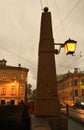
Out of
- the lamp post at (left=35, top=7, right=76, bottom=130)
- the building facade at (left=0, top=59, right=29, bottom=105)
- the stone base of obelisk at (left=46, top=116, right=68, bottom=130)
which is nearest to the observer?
the stone base of obelisk at (left=46, top=116, right=68, bottom=130)

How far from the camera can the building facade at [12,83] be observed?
6738cm

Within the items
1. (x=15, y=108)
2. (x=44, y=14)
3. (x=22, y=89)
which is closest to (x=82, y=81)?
(x=22, y=89)

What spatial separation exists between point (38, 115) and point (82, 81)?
83176mm

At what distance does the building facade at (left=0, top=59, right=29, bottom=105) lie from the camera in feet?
221

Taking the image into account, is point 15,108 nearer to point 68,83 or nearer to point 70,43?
point 70,43

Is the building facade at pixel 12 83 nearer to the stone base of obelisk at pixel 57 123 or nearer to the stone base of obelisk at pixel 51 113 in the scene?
the stone base of obelisk at pixel 51 113

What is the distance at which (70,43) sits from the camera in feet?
25.7

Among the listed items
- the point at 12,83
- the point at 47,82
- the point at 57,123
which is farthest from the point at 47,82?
the point at 12,83

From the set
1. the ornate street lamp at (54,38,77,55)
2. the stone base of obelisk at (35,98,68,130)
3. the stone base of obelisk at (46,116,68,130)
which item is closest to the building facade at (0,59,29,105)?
the stone base of obelisk at (35,98,68,130)

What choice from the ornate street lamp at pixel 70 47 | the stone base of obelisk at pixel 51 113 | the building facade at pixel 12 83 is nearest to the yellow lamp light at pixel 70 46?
the ornate street lamp at pixel 70 47

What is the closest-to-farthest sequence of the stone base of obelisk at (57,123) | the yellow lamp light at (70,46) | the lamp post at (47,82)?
1. the stone base of obelisk at (57,123)
2. the lamp post at (47,82)
3. the yellow lamp light at (70,46)

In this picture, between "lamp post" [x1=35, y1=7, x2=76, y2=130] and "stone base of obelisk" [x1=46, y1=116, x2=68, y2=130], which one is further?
"lamp post" [x1=35, y1=7, x2=76, y2=130]

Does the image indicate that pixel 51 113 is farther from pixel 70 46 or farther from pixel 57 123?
pixel 70 46

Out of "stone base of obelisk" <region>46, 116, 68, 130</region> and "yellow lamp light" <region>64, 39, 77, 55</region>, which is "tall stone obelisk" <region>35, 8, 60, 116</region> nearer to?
"stone base of obelisk" <region>46, 116, 68, 130</region>
